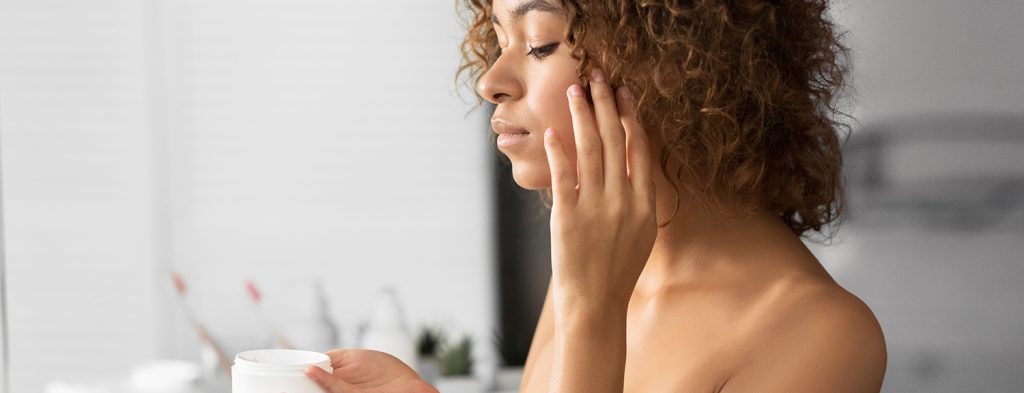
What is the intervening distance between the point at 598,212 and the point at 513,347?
4.37ft

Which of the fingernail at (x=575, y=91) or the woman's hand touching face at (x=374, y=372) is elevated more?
the fingernail at (x=575, y=91)

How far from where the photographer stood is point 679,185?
0.99 metres

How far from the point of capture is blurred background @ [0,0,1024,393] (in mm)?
2000

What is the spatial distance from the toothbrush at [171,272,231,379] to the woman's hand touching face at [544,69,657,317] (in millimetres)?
1052

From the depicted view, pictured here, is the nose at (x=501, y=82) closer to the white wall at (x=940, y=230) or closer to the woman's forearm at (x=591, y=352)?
the woman's forearm at (x=591, y=352)

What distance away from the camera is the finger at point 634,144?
868 millimetres

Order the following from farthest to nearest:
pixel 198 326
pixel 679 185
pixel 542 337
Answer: pixel 198 326 < pixel 542 337 < pixel 679 185

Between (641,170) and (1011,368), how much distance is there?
3.44 feet

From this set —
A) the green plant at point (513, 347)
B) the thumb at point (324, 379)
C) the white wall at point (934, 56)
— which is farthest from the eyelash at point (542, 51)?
the green plant at point (513, 347)

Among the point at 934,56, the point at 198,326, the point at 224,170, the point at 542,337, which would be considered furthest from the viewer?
the point at 224,170

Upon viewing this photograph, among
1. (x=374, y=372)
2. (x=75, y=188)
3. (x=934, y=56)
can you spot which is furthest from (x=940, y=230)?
(x=75, y=188)

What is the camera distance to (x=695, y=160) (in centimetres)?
94

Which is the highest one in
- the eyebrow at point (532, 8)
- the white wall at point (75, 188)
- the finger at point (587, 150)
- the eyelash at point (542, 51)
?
the eyebrow at point (532, 8)

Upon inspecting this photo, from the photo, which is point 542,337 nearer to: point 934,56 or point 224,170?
point 934,56
